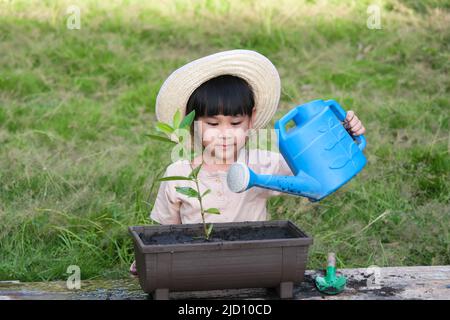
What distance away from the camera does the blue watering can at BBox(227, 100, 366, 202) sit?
212cm

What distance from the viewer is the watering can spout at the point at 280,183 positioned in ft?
6.73

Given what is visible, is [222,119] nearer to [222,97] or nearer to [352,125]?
[222,97]

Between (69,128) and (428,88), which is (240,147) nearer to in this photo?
(69,128)

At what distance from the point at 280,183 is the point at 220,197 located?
418 mm

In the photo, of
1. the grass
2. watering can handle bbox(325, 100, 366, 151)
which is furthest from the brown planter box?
the grass

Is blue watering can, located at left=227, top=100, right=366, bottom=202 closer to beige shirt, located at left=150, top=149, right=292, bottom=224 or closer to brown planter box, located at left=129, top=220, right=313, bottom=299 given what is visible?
brown planter box, located at left=129, top=220, right=313, bottom=299

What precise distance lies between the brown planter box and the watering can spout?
0.12m

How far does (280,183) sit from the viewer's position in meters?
2.12

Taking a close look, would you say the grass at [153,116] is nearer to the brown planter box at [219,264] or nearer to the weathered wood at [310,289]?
the weathered wood at [310,289]

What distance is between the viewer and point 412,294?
7.47ft

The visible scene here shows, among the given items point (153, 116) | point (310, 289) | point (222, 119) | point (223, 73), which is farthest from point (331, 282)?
point (153, 116)

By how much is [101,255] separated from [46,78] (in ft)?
7.62
